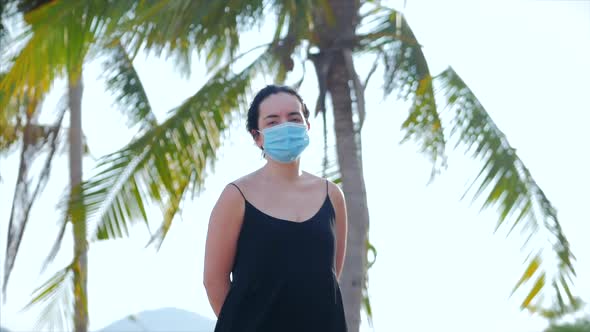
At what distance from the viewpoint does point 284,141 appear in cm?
321

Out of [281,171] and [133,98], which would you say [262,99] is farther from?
[133,98]

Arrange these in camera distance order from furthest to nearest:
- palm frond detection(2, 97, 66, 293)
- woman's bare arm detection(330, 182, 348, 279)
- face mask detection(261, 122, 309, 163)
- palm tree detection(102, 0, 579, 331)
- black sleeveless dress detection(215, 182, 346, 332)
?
palm frond detection(2, 97, 66, 293)
palm tree detection(102, 0, 579, 331)
woman's bare arm detection(330, 182, 348, 279)
face mask detection(261, 122, 309, 163)
black sleeveless dress detection(215, 182, 346, 332)

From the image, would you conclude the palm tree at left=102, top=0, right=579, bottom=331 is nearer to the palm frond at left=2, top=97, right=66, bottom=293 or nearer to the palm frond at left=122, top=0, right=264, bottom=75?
the palm frond at left=122, top=0, right=264, bottom=75

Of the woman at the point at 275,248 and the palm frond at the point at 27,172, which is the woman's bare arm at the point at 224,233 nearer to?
the woman at the point at 275,248

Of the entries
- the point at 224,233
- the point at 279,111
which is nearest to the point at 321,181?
the point at 279,111

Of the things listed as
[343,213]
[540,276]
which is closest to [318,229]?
[343,213]

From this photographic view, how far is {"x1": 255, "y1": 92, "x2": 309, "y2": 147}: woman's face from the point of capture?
126 inches

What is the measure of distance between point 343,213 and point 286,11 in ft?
14.0

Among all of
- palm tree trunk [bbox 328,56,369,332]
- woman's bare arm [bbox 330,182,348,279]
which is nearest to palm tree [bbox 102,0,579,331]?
palm tree trunk [bbox 328,56,369,332]

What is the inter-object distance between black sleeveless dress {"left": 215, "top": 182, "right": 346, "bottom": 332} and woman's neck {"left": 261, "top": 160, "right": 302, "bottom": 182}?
0.50 ft

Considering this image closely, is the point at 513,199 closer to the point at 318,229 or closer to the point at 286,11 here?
the point at 286,11

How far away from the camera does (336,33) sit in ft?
26.7

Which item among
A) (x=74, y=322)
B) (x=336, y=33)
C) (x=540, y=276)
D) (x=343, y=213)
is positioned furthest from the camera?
(x=336, y=33)

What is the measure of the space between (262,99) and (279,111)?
0.07 m
